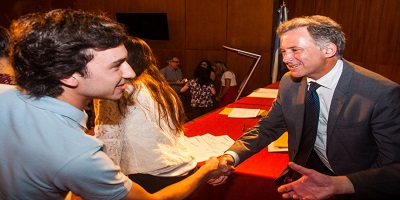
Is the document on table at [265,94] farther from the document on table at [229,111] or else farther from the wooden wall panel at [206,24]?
the wooden wall panel at [206,24]

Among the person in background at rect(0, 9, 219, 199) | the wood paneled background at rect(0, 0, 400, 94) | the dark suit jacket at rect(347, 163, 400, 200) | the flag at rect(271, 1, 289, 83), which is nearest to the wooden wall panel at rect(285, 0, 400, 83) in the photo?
the wood paneled background at rect(0, 0, 400, 94)

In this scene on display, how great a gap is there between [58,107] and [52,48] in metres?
0.18

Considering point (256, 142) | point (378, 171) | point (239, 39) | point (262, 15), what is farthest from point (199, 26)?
point (378, 171)

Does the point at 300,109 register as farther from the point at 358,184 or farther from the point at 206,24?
the point at 206,24

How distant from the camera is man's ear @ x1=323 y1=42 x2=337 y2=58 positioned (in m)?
1.63

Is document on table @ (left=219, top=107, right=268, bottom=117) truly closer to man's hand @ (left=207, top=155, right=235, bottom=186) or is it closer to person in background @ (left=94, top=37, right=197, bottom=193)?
man's hand @ (left=207, top=155, right=235, bottom=186)

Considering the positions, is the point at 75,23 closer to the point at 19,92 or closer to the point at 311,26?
the point at 19,92

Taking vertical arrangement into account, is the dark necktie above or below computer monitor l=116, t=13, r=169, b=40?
below

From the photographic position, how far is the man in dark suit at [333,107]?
1.45 m

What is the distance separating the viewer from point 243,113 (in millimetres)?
3086

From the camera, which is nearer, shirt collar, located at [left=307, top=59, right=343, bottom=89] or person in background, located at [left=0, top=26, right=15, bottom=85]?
person in background, located at [left=0, top=26, right=15, bottom=85]

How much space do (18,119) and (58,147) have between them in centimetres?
16

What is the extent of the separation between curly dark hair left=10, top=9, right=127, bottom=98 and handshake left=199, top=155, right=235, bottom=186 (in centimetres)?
95

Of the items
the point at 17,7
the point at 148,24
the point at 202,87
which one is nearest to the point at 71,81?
the point at 202,87
